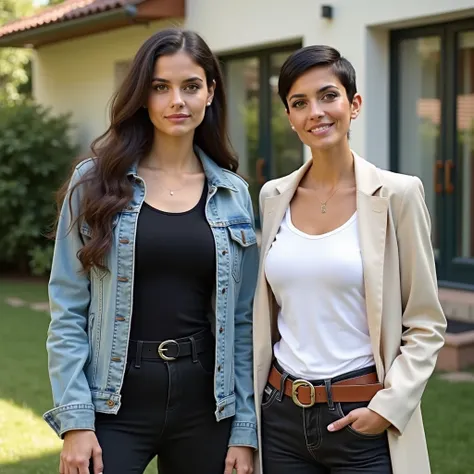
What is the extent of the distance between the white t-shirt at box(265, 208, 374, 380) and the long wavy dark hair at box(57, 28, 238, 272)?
58cm

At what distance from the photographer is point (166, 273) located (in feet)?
9.19

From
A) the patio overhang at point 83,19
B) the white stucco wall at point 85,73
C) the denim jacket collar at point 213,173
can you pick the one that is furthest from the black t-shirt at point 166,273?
the white stucco wall at point 85,73

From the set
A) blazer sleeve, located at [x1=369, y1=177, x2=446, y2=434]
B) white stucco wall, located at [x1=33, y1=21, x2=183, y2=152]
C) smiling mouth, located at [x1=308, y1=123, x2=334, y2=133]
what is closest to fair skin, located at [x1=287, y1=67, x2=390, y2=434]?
smiling mouth, located at [x1=308, y1=123, x2=334, y2=133]

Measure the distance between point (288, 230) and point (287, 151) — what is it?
7.84 metres

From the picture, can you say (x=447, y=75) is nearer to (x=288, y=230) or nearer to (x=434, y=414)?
(x=434, y=414)

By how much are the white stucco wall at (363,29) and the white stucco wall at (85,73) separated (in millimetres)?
2222

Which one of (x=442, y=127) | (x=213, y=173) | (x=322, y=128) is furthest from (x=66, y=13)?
(x=322, y=128)

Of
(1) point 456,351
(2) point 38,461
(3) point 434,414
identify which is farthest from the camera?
(1) point 456,351

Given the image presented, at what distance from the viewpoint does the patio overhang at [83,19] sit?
35.6ft

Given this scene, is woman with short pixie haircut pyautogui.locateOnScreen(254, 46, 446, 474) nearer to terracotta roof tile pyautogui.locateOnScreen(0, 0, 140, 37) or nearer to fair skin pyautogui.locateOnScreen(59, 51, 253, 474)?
fair skin pyautogui.locateOnScreen(59, 51, 253, 474)

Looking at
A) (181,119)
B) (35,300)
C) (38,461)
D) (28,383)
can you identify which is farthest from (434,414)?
(35,300)

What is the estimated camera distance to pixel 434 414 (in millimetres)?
5828

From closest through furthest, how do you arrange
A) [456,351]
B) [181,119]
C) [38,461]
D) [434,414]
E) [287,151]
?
1. [181,119]
2. [38,461]
3. [434,414]
4. [456,351]
5. [287,151]

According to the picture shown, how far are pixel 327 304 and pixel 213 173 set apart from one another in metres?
0.67
